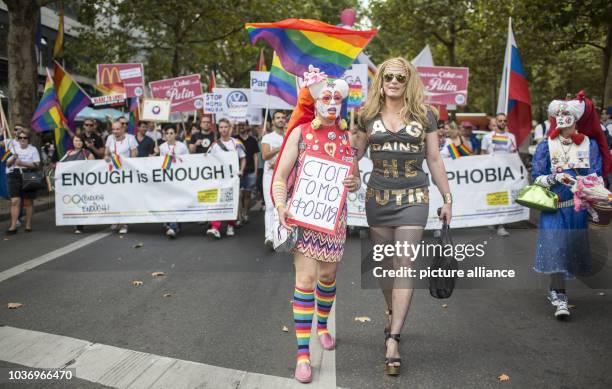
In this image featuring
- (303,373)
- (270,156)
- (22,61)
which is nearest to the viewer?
(303,373)

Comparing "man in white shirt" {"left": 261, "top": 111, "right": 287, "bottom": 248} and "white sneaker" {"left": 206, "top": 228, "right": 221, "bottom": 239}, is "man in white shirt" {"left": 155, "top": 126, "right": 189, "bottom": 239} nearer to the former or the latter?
"white sneaker" {"left": 206, "top": 228, "right": 221, "bottom": 239}

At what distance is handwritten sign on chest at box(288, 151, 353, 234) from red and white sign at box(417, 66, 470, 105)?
10.5 m

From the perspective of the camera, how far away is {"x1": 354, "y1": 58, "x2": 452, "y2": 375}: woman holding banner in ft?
13.1

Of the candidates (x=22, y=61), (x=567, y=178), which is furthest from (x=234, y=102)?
(x=567, y=178)

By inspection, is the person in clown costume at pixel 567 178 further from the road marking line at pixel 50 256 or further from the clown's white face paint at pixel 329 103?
the road marking line at pixel 50 256

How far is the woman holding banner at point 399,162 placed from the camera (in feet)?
13.1

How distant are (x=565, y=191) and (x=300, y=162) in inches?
103

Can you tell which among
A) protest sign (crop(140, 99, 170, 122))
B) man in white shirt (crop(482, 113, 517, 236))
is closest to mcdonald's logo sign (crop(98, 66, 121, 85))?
protest sign (crop(140, 99, 170, 122))

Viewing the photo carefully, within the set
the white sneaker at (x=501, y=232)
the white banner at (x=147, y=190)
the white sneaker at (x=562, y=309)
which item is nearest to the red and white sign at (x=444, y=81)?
the white sneaker at (x=501, y=232)

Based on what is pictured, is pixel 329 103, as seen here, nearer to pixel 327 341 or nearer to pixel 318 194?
pixel 318 194

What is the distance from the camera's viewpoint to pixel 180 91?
14.6 m

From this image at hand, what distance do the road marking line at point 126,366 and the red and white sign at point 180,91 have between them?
1048cm

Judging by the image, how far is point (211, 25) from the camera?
26625 mm

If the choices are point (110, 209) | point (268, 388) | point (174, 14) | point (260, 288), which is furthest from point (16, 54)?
point (268, 388)
